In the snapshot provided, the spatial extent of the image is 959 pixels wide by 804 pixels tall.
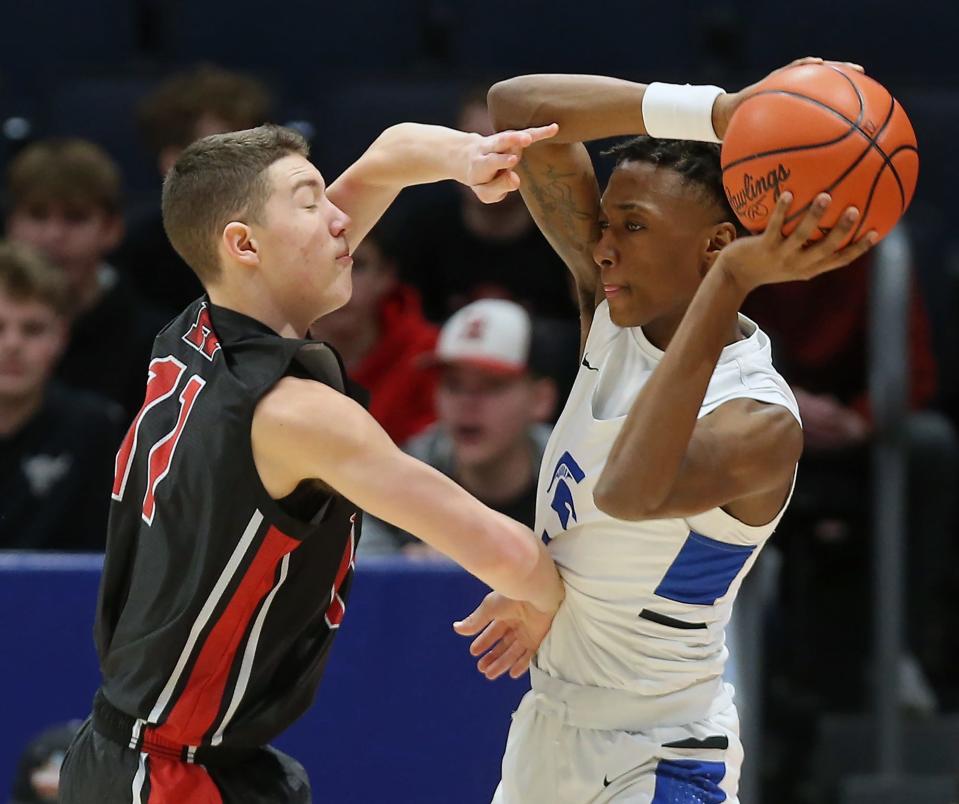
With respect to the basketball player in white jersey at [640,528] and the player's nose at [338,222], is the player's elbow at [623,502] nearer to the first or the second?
the basketball player in white jersey at [640,528]

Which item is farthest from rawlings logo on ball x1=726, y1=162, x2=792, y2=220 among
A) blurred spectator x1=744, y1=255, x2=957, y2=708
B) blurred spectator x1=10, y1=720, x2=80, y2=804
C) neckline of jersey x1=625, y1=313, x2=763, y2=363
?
blurred spectator x1=744, y1=255, x2=957, y2=708

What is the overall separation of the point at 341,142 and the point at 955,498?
2839mm

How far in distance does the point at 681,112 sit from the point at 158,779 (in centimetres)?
164

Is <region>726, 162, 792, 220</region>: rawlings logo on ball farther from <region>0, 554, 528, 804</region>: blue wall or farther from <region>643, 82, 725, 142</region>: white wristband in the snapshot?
<region>0, 554, 528, 804</region>: blue wall

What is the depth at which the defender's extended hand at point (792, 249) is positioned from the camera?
2906 millimetres

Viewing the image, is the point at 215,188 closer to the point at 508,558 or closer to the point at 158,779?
the point at 508,558

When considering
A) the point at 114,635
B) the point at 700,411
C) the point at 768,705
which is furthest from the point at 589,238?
the point at 768,705

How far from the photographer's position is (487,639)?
3668 millimetres

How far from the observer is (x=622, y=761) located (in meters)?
3.43

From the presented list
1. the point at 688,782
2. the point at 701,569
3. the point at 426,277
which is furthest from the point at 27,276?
the point at 688,782

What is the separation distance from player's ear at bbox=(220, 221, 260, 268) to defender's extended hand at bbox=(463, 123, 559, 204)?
45 cm

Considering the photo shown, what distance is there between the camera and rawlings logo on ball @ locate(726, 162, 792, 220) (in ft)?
9.88

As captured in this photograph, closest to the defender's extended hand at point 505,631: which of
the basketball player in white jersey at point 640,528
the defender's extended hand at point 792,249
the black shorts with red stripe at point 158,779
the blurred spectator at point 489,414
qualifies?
the basketball player in white jersey at point 640,528

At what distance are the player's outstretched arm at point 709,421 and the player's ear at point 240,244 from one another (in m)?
0.82
